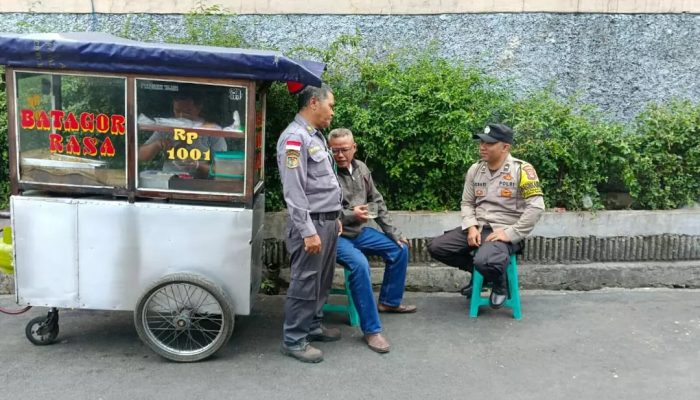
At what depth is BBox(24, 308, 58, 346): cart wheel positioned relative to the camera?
402 cm

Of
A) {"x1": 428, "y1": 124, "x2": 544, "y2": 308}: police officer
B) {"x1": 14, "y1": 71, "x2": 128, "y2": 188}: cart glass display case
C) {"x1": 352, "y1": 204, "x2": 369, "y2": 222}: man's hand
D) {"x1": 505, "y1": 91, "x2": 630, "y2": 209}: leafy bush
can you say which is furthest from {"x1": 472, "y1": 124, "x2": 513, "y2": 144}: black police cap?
{"x1": 14, "y1": 71, "x2": 128, "y2": 188}: cart glass display case

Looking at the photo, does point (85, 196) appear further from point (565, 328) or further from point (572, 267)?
point (572, 267)

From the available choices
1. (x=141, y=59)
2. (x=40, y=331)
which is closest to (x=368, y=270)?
(x=141, y=59)

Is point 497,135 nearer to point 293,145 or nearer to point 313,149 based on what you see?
point 313,149

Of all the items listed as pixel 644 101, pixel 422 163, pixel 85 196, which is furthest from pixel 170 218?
pixel 644 101

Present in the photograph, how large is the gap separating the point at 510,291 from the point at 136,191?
2.66m

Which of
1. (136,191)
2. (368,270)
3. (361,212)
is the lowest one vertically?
(368,270)

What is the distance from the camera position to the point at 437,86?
5160mm

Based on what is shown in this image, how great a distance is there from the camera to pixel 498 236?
4473 mm

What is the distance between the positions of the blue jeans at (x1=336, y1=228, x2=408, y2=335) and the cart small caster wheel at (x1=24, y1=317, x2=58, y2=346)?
1865mm

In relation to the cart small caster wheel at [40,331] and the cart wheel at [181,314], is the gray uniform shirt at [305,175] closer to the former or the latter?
the cart wheel at [181,314]

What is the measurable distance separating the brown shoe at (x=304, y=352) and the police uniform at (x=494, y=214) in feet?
4.15

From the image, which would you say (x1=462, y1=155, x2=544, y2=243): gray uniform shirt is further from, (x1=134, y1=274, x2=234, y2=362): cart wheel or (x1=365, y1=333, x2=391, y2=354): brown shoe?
(x1=134, y1=274, x2=234, y2=362): cart wheel

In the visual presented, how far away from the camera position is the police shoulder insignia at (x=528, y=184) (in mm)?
4465
